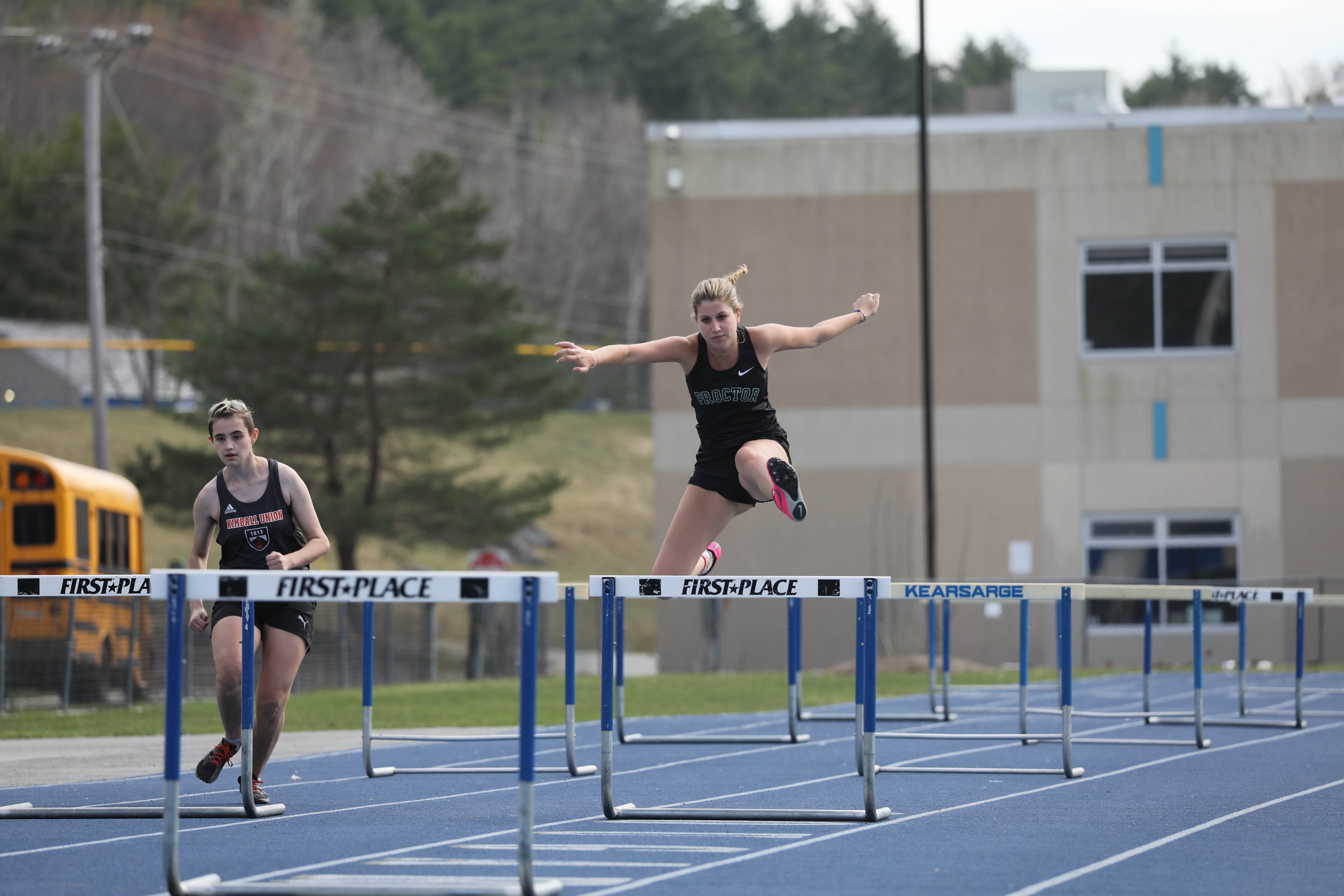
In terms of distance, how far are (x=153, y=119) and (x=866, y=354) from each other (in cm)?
4854

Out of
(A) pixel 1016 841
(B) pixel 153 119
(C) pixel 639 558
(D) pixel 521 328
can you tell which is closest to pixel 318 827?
(A) pixel 1016 841

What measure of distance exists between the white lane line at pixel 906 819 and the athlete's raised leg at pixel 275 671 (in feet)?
8.47

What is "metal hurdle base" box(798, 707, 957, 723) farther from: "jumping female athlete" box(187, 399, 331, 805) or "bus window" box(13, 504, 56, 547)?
"bus window" box(13, 504, 56, 547)

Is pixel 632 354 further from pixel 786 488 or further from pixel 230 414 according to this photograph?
pixel 230 414

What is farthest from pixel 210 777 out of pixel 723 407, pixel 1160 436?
pixel 1160 436

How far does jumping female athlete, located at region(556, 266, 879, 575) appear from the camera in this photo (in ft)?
25.8

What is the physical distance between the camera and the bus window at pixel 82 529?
21.5m

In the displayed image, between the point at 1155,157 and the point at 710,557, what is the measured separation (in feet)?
69.6

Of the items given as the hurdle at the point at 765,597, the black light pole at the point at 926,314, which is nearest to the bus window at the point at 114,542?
the black light pole at the point at 926,314

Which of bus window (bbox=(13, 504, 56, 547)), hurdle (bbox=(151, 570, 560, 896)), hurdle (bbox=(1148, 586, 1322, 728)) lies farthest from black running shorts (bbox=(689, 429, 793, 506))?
bus window (bbox=(13, 504, 56, 547))

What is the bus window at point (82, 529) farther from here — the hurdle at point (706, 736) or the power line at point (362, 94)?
the power line at point (362, 94)

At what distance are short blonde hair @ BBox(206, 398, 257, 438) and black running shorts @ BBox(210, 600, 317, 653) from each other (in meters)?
0.87

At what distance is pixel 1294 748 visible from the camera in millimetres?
11617

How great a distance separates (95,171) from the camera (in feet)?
105
